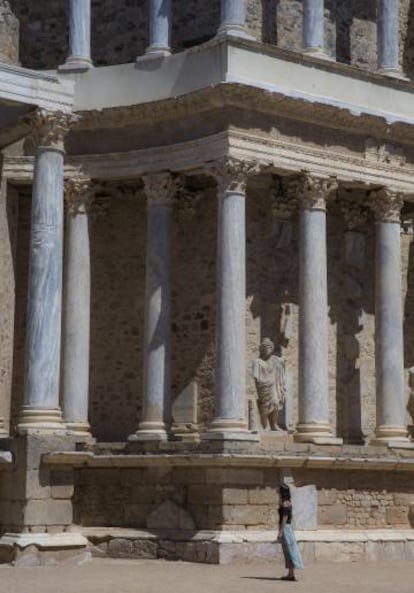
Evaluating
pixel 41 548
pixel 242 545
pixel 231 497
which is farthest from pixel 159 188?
pixel 41 548

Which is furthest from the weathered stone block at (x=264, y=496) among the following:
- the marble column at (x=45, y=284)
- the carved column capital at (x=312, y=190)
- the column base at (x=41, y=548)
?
the carved column capital at (x=312, y=190)

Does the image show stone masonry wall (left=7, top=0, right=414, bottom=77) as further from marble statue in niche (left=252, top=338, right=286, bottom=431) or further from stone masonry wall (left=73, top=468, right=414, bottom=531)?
stone masonry wall (left=73, top=468, right=414, bottom=531)

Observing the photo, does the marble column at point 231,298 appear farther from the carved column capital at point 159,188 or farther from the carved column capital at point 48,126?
the carved column capital at point 48,126

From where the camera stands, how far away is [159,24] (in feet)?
82.7

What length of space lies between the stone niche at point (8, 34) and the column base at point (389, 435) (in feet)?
36.9

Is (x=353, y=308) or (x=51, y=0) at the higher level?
(x=51, y=0)

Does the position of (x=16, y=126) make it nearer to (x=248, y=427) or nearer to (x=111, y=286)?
(x=111, y=286)

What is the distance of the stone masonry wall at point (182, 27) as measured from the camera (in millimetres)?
26328

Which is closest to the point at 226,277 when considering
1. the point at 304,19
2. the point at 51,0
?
the point at 304,19

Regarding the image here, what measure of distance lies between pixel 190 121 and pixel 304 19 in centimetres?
375

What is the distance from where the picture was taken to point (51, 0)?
89.4 feet

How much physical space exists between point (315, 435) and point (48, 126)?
7.63m

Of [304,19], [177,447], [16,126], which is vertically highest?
[304,19]

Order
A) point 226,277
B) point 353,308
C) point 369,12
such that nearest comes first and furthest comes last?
point 226,277, point 353,308, point 369,12
